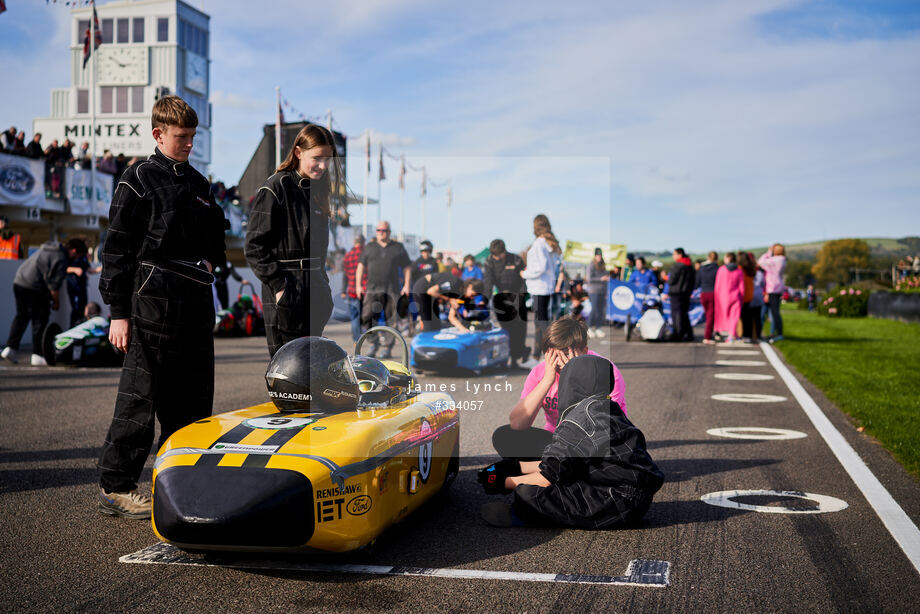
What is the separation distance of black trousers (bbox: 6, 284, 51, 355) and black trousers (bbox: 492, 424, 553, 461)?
376 inches

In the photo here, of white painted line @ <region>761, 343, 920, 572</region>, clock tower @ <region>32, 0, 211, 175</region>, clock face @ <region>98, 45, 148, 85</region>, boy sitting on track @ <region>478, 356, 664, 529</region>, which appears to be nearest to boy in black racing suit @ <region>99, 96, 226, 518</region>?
boy sitting on track @ <region>478, 356, 664, 529</region>

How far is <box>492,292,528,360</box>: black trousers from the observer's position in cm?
978

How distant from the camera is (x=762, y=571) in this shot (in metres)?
3.54

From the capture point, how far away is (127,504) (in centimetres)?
417

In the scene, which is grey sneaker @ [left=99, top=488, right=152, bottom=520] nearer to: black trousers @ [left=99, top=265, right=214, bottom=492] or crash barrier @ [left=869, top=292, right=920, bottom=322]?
black trousers @ [left=99, top=265, right=214, bottom=492]

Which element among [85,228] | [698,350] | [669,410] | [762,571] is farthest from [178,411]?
[85,228]

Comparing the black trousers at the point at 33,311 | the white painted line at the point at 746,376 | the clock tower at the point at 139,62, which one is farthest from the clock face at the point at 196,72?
the white painted line at the point at 746,376

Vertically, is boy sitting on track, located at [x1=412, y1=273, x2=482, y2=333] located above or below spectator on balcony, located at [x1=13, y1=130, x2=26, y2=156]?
below

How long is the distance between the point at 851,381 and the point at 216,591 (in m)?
9.43

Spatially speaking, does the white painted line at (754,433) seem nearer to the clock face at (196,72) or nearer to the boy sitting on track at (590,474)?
the boy sitting on track at (590,474)

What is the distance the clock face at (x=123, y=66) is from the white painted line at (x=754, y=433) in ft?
205

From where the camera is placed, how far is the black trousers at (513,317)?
9781mm

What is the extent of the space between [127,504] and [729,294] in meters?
14.2

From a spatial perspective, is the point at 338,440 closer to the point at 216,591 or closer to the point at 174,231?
the point at 216,591
